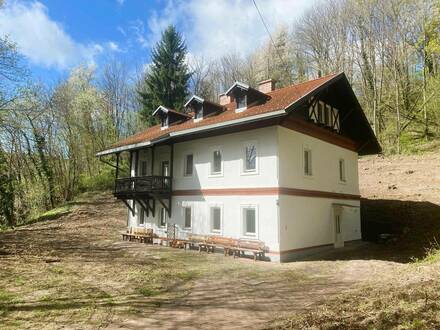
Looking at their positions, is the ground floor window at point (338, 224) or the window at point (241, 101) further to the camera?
the ground floor window at point (338, 224)

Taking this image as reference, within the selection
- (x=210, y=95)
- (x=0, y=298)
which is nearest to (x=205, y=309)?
(x=0, y=298)

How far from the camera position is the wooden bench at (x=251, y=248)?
16000 mm

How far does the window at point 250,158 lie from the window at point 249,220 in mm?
2010

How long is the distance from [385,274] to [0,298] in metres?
11.6

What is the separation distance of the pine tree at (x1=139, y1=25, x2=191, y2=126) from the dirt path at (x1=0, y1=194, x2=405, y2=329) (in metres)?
→ 24.8

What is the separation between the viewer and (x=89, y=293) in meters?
9.73

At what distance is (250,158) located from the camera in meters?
17.7

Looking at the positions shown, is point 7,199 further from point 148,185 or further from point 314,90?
point 314,90

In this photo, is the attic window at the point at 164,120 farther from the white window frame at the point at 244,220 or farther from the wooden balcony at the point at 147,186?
the white window frame at the point at 244,220

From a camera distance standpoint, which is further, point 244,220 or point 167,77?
point 167,77

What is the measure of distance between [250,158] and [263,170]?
116 cm

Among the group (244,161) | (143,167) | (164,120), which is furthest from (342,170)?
(143,167)

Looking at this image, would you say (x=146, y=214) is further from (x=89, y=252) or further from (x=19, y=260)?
(x=19, y=260)

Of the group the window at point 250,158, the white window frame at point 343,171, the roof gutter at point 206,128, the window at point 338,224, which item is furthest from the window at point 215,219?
the white window frame at point 343,171
